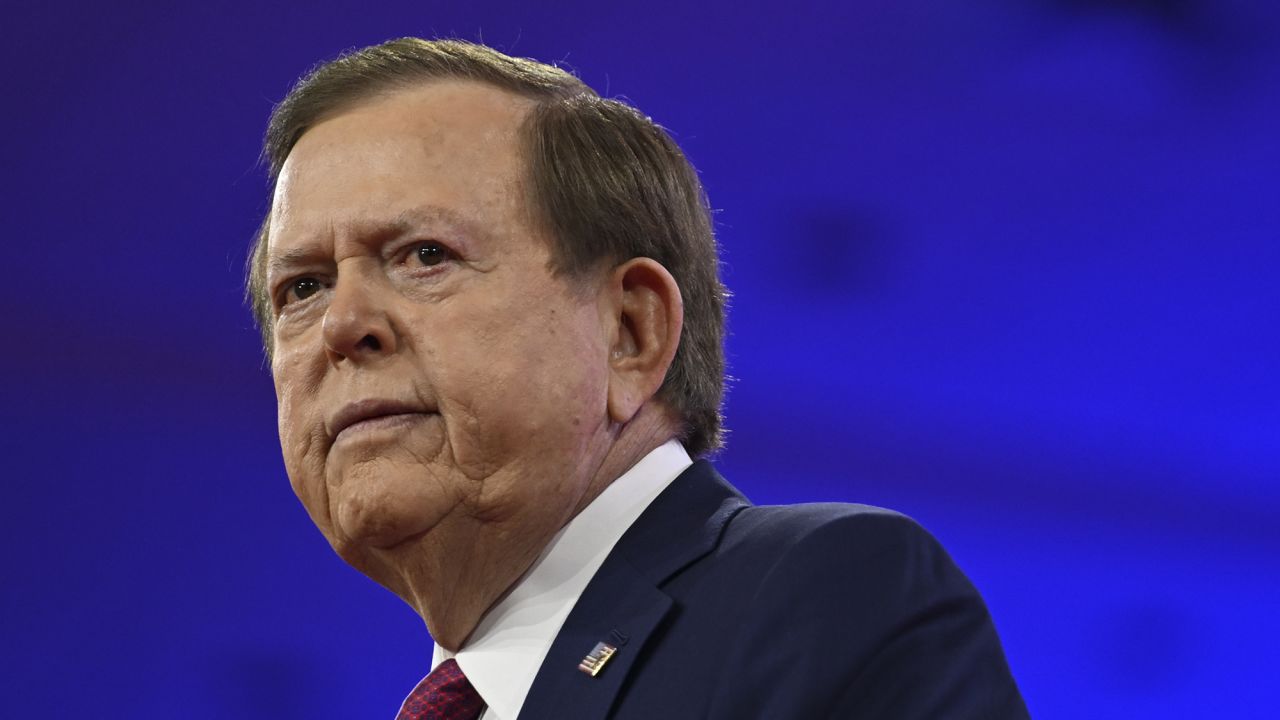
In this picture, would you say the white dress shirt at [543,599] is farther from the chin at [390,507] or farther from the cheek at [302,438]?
the cheek at [302,438]

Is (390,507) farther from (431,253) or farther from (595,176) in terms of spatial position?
(595,176)

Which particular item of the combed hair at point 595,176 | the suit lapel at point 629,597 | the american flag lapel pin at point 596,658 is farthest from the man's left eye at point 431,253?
the american flag lapel pin at point 596,658

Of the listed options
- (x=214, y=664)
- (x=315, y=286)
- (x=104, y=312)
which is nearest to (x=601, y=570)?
(x=315, y=286)

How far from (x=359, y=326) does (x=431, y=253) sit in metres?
0.13

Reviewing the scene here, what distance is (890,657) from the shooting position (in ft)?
4.45

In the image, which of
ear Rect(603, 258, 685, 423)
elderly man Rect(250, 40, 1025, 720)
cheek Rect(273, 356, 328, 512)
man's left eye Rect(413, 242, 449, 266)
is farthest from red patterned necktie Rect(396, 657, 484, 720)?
man's left eye Rect(413, 242, 449, 266)

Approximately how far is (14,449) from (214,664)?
599mm

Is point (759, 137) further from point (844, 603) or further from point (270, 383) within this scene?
point (844, 603)

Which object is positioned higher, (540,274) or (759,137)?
(759,137)

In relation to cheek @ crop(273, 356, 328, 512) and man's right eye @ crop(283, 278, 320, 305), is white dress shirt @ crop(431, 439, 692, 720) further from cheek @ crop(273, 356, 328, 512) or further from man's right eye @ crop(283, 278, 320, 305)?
man's right eye @ crop(283, 278, 320, 305)

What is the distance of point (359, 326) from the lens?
5.43ft

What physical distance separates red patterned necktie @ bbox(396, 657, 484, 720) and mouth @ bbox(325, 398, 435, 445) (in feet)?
1.05

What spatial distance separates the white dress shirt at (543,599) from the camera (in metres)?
1.63

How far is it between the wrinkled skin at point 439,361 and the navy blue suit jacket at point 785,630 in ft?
0.54
